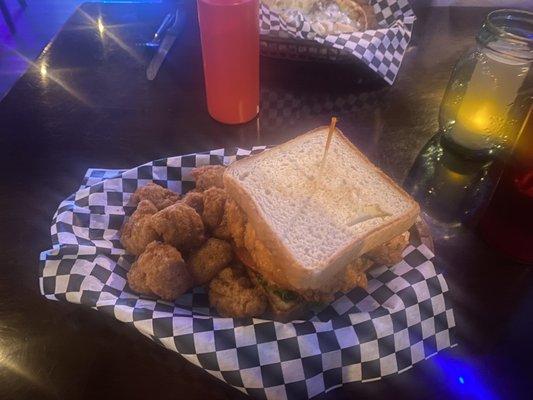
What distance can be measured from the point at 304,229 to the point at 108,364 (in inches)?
23.0

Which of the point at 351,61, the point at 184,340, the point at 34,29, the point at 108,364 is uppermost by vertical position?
the point at 351,61

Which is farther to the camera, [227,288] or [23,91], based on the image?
[23,91]

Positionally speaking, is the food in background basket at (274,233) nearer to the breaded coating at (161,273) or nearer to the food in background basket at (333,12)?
the breaded coating at (161,273)

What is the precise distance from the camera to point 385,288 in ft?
3.67

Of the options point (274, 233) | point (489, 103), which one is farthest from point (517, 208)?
point (274, 233)

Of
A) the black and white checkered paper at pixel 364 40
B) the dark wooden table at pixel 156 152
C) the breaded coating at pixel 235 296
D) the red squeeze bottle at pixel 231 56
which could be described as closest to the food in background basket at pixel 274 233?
the breaded coating at pixel 235 296

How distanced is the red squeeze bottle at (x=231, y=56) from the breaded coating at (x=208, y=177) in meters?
0.45

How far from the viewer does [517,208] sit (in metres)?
1.23

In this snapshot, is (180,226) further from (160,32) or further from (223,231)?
(160,32)

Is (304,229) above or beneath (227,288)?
above

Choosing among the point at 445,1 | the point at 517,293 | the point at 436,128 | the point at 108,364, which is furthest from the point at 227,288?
the point at 445,1

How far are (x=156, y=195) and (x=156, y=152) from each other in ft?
1.29

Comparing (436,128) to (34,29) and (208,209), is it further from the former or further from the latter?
(34,29)

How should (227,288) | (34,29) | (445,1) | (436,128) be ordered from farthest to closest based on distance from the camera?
1. (34,29)
2. (445,1)
3. (436,128)
4. (227,288)
